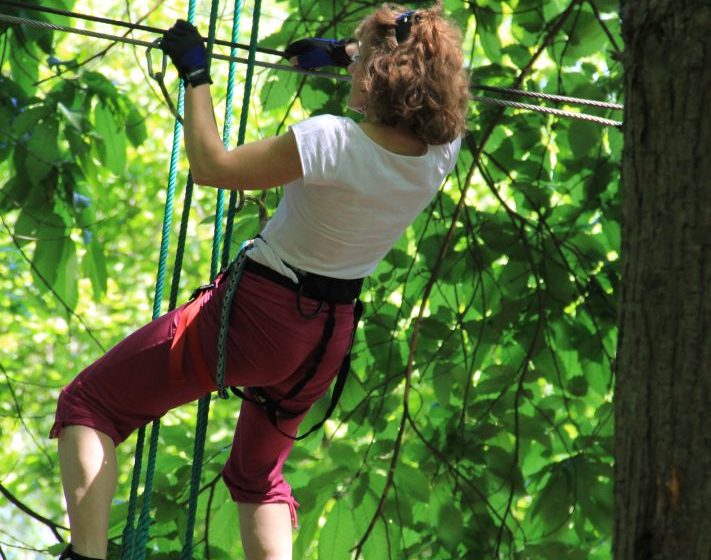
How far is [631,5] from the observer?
1.42m

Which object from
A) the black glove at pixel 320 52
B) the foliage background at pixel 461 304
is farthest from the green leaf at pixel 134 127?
the black glove at pixel 320 52

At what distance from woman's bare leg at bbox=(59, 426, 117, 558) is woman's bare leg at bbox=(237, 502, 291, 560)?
0.37 m

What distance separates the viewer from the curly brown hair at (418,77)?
5.57 feet

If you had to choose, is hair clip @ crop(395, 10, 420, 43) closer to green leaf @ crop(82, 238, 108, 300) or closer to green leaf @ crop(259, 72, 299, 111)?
green leaf @ crop(259, 72, 299, 111)

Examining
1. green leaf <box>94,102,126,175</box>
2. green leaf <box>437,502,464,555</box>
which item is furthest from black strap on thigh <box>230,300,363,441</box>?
green leaf <box>94,102,126,175</box>

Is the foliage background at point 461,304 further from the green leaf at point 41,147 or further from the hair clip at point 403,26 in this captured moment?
the hair clip at point 403,26

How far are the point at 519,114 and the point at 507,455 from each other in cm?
105

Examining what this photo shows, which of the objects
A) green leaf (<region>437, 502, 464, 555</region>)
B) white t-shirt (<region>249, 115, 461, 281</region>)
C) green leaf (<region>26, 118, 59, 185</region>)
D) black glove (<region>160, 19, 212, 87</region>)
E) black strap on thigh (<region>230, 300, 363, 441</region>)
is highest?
green leaf (<region>26, 118, 59, 185</region>)

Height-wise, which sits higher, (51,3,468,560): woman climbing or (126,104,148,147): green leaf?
(126,104,148,147): green leaf

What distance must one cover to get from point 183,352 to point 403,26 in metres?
0.66

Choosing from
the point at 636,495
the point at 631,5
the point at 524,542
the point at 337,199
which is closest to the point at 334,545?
the point at 524,542

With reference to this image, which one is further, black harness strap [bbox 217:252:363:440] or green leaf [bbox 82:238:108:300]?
green leaf [bbox 82:238:108:300]

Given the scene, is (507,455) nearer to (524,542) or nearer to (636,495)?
(524,542)

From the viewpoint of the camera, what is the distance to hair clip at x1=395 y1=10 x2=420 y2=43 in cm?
173
